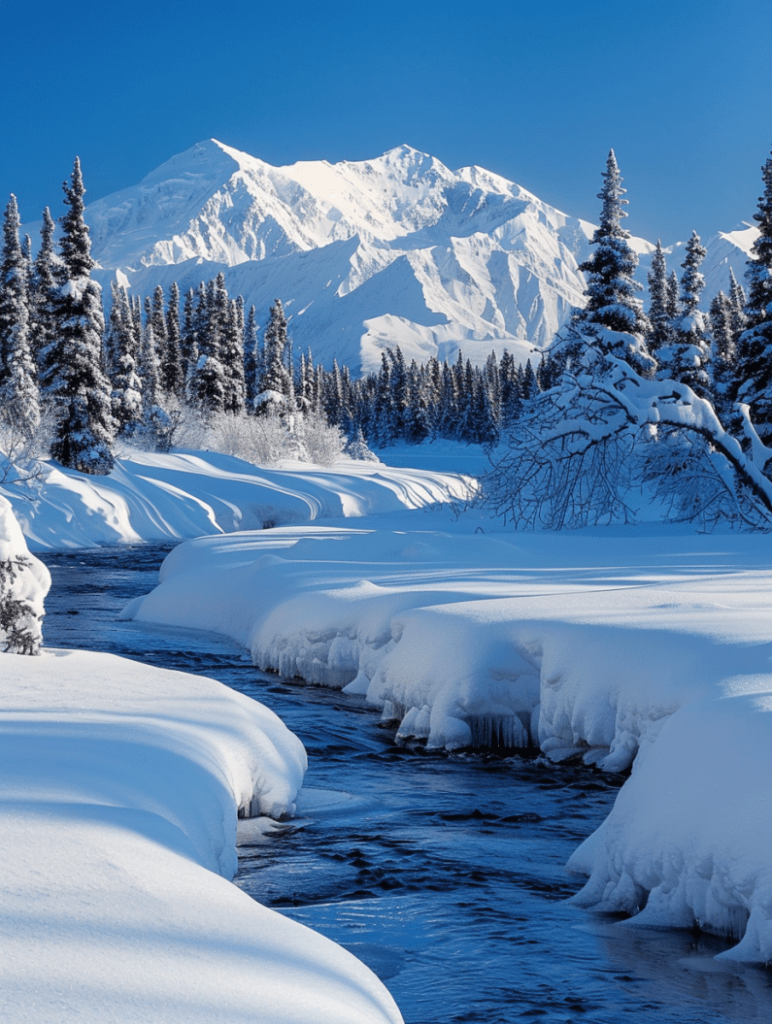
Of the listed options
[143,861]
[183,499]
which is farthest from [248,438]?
[143,861]

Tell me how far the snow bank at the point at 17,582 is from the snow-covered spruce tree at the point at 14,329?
109 ft

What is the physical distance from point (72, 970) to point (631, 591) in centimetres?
841

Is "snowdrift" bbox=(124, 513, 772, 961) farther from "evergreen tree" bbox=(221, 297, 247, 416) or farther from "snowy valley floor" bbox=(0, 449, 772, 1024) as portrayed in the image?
"evergreen tree" bbox=(221, 297, 247, 416)

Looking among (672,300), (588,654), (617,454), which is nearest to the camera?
(588,654)

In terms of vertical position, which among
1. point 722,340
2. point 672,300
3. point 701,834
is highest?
point 672,300

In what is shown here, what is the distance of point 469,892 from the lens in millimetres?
5582

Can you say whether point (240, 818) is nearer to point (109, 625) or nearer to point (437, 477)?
point (109, 625)

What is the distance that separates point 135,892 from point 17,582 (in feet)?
18.6

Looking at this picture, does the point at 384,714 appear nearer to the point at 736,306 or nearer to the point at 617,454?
the point at 617,454

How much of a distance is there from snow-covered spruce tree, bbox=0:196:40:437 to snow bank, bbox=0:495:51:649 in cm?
3336

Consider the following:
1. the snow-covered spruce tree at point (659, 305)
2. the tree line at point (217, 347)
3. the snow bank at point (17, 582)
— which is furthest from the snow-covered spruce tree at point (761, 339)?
the snow bank at point (17, 582)

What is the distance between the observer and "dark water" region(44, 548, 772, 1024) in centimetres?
438

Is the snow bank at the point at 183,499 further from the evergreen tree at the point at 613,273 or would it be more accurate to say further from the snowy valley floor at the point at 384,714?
the snowy valley floor at the point at 384,714

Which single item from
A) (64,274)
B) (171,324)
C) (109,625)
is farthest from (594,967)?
(171,324)
